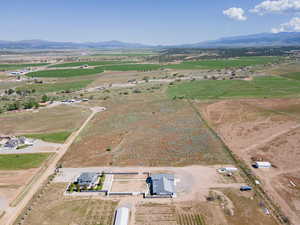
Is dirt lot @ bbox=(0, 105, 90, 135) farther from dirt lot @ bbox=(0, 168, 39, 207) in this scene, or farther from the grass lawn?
dirt lot @ bbox=(0, 168, 39, 207)

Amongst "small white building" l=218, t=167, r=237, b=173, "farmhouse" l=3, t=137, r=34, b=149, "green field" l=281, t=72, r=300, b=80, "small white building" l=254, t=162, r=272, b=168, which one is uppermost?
"green field" l=281, t=72, r=300, b=80

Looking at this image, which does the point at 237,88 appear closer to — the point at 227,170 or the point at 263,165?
the point at 263,165

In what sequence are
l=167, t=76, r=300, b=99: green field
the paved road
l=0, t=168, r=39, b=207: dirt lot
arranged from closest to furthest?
the paved road, l=0, t=168, r=39, b=207: dirt lot, l=167, t=76, r=300, b=99: green field

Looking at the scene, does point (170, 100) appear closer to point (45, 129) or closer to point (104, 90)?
point (104, 90)

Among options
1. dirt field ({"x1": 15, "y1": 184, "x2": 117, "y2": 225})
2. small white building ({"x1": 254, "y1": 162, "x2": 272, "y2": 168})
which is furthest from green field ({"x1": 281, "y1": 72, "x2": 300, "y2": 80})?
dirt field ({"x1": 15, "y1": 184, "x2": 117, "y2": 225})

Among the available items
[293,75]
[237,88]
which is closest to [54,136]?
[237,88]

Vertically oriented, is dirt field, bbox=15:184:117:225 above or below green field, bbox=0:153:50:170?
below
